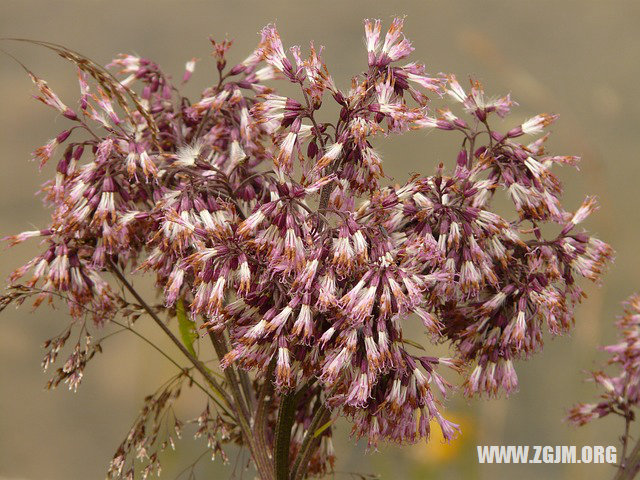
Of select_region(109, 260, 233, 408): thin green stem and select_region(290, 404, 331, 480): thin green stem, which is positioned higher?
select_region(109, 260, 233, 408): thin green stem

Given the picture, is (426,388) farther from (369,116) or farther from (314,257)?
(369,116)

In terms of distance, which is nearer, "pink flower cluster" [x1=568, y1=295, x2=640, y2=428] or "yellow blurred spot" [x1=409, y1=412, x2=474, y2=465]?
"pink flower cluster" [x1=568, y1=295, x2=640, y2=428]

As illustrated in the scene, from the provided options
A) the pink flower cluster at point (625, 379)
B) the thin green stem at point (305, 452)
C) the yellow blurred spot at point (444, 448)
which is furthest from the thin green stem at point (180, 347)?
the pink flower cluster at point (625, 379)

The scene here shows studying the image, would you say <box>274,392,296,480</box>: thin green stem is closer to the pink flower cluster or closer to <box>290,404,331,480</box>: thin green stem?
<box>290,404,331,480</box>: thin green stem

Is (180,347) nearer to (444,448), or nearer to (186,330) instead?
(186,330)

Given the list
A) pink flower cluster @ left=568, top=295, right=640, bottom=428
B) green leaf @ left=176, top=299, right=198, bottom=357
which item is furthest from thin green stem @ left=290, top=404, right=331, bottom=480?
pink flower cluster @ left=568, top=295, right=640, bottom=428

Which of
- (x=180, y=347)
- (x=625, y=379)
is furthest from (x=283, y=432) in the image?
(x=625, y=379)

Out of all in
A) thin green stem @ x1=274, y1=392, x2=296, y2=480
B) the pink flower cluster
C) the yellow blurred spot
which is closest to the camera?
thin green stem @ x1=274, y1=392, x2=296, y2=480

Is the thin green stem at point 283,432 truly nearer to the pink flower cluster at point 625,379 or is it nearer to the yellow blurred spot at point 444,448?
the yellow blurred spot at point 444,448

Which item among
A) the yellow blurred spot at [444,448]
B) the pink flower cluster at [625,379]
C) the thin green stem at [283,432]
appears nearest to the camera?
the thin green stem at [283,432]
